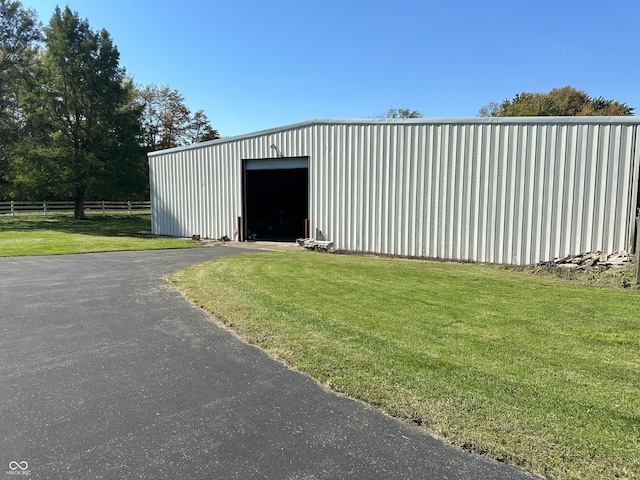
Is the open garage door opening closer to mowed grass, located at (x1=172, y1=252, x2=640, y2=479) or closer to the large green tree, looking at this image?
the large green tree

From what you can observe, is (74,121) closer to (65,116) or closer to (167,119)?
(65,116)

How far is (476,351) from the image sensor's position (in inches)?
180

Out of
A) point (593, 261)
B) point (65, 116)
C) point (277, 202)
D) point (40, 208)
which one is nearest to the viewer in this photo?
point (593, 261)

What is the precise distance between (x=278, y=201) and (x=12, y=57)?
25.2 metres

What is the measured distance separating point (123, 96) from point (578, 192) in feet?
106

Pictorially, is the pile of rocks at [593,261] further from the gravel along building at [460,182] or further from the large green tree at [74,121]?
the large green tree at [74,121]

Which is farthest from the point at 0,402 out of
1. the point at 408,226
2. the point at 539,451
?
the point at 408,226

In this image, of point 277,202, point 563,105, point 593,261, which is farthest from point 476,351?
point 563,105

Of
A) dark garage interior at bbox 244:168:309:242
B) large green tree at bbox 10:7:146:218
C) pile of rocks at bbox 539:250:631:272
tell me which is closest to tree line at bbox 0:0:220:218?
large green tree at bbox 10:7:146:218

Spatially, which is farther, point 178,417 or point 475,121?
point 475,121

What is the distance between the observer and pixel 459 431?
3002mm

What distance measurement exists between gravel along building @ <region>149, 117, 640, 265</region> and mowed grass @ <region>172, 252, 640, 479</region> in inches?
131

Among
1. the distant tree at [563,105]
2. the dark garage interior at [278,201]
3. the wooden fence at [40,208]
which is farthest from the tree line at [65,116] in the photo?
the distant tree at [563,105]

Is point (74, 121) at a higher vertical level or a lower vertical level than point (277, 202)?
higher
